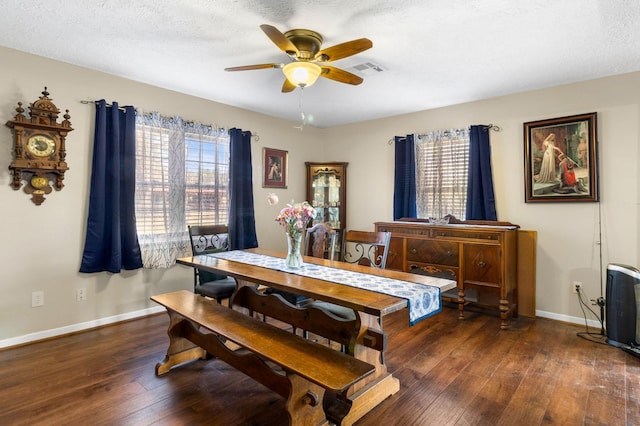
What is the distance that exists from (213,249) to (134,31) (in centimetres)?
199

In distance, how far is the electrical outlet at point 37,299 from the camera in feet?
9.50

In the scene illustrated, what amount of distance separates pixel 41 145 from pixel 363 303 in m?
3.00

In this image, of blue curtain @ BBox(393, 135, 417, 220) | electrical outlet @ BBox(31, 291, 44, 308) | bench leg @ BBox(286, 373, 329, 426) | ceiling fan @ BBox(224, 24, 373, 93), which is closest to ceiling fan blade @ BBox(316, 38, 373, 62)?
ceiling fan @ BBox(224, 24, 373, 93)

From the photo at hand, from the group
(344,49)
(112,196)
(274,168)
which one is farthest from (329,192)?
(344,49)

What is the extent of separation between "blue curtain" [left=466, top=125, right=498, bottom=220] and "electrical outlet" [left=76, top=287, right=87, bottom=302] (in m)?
4.07

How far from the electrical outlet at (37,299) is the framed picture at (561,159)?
478 centimetres

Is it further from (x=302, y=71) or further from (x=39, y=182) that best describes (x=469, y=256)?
(x=39, y=182)

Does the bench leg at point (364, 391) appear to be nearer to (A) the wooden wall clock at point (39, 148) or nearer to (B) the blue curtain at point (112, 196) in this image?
(B) the blue curtain at point (112, 196)

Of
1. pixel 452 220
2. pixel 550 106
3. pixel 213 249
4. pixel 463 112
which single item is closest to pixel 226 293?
pixel 213 249

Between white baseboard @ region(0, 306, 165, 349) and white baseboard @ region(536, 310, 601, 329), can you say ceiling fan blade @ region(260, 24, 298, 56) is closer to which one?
white baseboard @ region(0, 306, 165, 349)

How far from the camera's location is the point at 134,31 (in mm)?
2457

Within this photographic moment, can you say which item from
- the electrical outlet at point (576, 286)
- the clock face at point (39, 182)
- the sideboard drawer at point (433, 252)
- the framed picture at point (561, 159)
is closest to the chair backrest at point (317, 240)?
the sideboard drawer at point (433, 252)

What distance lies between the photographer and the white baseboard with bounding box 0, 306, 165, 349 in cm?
280

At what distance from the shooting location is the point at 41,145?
2863 millimetres
